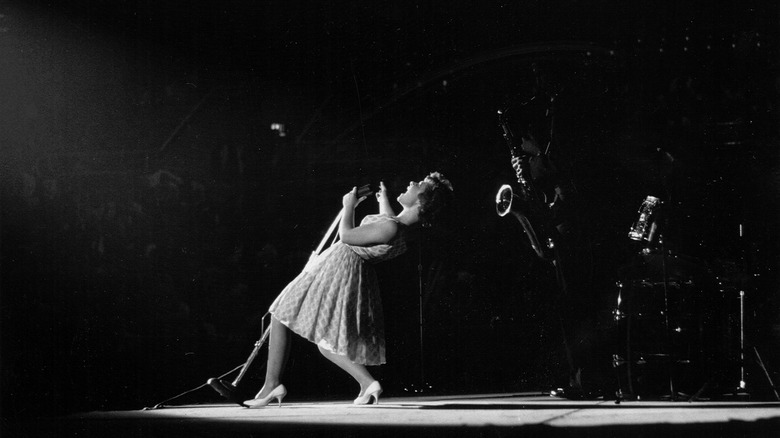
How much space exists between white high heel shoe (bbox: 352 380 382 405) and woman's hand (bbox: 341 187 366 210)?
121 cm

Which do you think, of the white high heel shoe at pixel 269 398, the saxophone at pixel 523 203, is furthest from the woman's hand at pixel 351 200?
A: the white high heel shoe at pixel 269 398

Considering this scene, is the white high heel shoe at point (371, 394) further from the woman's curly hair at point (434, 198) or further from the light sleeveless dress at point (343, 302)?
the woman's curly hair at point (434, 198)

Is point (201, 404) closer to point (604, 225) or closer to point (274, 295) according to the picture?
point (274, 295)

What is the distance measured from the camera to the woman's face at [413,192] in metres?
4.44

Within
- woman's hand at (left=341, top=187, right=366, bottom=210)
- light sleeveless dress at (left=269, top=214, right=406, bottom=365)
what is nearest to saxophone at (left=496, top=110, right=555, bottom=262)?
light sleeveless dress at (left=269, top=214, right=406, bottom=365)

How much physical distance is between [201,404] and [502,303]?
7.60 feet

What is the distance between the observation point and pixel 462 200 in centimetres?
468

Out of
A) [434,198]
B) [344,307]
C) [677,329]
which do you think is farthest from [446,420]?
[677,329]

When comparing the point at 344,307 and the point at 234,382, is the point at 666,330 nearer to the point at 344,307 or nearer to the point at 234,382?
the point at 344,307

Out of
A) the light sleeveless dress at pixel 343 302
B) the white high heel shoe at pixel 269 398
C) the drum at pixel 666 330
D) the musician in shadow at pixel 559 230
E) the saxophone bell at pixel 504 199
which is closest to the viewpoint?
the light sleeveless dress at pixel 343 302

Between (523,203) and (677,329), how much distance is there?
136 cm

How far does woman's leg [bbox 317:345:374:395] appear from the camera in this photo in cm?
419

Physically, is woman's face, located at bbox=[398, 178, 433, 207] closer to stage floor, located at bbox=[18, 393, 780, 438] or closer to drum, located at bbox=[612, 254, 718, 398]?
stage floor, located at bbox=[18, 393, 780, 438]

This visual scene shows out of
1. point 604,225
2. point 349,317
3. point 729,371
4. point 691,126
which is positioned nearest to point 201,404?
point 349,317
